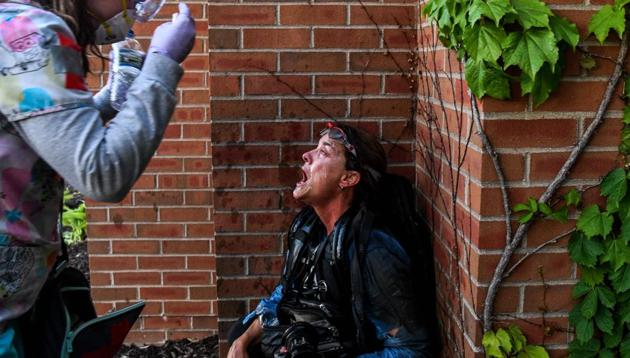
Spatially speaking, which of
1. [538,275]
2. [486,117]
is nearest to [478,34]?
[486,117]

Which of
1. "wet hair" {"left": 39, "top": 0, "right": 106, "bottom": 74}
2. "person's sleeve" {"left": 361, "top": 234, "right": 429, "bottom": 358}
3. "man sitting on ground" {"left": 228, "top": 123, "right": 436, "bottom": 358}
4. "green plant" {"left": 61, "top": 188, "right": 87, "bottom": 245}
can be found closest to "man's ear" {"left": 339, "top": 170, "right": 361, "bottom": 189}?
"man sitting on ground" {"left": 228, "top": 123, "right": 436, "bottom": 358}

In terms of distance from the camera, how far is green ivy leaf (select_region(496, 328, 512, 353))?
2.04 m

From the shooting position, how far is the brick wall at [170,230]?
397 cm

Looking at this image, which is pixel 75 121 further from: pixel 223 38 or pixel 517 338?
pixel 223 38

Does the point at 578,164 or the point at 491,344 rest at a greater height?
the point at 578,164

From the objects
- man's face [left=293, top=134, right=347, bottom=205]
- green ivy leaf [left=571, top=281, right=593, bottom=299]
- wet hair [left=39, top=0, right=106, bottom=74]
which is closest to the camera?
wet hair [left=39, top=0, right=106, bottom=74]

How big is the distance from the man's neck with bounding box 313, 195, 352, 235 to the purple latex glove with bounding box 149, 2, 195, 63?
115cm

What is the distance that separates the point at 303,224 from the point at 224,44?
856mm

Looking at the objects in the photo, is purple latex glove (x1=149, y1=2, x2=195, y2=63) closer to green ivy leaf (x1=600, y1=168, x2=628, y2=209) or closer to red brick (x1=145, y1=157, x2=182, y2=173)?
green ivy leaf (x1=600, y1=168, x2=628, y2=209)

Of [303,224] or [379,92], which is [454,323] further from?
[379,92]

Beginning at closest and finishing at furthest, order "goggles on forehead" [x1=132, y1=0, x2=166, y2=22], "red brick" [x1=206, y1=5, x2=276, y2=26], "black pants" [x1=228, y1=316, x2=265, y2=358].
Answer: "goggles on forehead" [x1=132, y1=0, x2=166, y2=22]
"black pants" [x1=228, y1=316, x2=265, y2=358]
"red brick" [x1=206, y1=5, x2=276, y2=26]

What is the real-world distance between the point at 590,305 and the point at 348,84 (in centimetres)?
141

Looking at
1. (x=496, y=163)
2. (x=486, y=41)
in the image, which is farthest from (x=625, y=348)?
(x=486, y=41)

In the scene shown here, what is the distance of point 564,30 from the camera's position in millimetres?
1871
